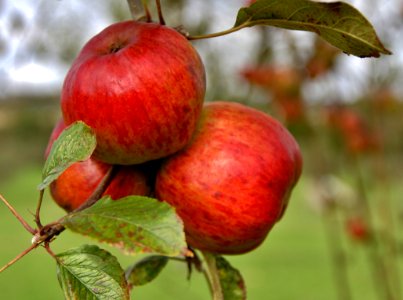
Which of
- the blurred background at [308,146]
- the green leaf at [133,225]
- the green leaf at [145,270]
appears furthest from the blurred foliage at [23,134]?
the green leaf at [133,225]

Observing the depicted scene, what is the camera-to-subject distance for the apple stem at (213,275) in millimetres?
575

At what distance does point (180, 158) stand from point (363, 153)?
170 cm

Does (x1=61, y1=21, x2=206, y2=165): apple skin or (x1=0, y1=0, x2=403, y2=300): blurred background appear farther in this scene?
(x1=0, y1=0, x2=403, y2=300): blurred background

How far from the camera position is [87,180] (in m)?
0.54

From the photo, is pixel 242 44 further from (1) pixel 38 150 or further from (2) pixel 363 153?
(1) pixel 38 150

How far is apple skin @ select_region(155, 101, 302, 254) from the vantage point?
0.52 m

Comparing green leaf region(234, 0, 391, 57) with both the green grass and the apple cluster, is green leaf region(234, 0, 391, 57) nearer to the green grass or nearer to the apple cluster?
the apple cluster

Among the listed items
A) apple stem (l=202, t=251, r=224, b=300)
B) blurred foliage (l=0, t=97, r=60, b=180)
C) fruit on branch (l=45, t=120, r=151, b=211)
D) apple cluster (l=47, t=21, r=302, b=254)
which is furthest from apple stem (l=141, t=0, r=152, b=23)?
blurred foliage (l=0, t=97, r=60, b=180)

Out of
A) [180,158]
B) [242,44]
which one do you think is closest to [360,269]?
[242,44]

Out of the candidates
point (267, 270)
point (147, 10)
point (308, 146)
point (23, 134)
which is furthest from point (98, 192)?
point (23, 134)

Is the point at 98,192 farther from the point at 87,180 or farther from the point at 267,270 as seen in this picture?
the point at 267,270

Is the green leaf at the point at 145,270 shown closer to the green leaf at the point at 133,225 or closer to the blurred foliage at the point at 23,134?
the green leaf at the point at 133,225

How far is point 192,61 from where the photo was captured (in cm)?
49

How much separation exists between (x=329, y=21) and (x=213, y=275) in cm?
25
